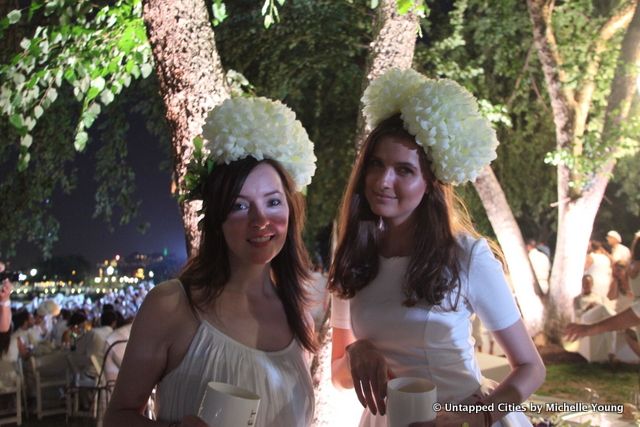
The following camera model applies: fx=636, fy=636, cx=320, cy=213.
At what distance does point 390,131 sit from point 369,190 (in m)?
0.24

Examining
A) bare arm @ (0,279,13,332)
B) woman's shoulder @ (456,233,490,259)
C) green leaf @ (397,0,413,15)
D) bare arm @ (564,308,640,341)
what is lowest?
bare arm @ (0,279,13,332)

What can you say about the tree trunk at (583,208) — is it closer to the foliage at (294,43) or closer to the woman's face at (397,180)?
the foliage at (294,43)

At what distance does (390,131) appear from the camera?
2383 millimetres

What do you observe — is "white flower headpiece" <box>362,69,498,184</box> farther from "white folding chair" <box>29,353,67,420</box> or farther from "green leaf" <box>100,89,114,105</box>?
"white folding chair" <box>29,353,67,420</box>

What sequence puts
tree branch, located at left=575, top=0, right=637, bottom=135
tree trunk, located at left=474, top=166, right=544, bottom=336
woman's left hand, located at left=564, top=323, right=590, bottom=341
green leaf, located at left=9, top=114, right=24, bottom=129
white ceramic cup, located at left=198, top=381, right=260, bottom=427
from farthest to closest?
1. tree trunk, located at left=474, top=166, right=544, bottom=336
2. tree branch, located at left=575, top=0, right=637, bottom=135
3. green leaf, located at left=9, top=114, right=24, bottom=129
4. woman's left hand, located at left=564, top=323, right=590, bottom=341
5. white ceramic cup, located at left=198, top=381, right=260, bottom=427

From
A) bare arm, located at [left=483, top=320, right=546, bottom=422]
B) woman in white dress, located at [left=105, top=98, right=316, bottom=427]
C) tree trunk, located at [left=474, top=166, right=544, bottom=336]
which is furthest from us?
tree trunk, located at [left=474, top=166, right=544, bottom=336]

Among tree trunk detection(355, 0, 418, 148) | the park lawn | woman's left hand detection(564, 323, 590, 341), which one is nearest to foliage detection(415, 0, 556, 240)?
the park lawn

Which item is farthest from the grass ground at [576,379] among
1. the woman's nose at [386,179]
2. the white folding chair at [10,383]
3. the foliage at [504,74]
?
the woman's nose at [386,179]

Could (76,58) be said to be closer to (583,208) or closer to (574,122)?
(574,122)

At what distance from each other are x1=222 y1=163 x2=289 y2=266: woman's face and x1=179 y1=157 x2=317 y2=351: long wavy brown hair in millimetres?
28

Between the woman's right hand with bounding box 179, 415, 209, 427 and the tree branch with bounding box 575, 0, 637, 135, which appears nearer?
the woman's right hand with bounding box 179, 415, 209, 427

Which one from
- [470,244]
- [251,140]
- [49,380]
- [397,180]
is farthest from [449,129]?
[49,380]

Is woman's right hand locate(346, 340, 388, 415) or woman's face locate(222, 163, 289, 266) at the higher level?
woman's face locate(222, 163, 289, 266)

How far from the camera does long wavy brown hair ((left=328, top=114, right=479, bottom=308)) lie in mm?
2236
